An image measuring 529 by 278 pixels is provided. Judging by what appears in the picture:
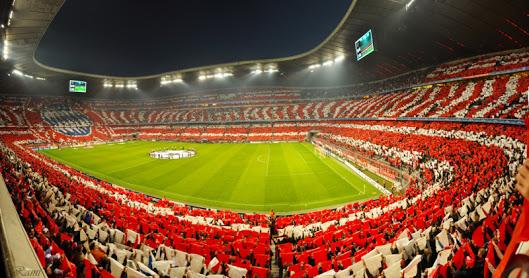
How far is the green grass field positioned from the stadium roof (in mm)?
17085

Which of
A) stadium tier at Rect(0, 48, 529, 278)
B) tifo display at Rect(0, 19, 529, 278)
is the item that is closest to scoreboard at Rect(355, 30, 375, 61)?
tifo display at Rect(0, 19, 529, 278)

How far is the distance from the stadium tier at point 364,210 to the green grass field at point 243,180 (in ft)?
3.50

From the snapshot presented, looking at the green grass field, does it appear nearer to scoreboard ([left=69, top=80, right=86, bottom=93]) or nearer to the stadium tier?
the stadium tier

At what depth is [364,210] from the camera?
11656mm

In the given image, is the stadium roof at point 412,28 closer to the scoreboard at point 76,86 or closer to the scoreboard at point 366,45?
the scoreboard at point 366,45

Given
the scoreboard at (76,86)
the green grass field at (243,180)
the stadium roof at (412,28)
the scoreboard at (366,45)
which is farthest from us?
the scoreboard at (76,86)

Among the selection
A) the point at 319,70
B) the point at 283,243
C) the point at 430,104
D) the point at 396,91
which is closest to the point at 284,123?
the point at 319,70

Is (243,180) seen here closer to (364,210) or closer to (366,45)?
(364,210)

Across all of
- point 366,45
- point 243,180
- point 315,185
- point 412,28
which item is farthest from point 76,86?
point 412,28

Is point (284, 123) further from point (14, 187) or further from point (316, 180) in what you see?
point (14, 187)

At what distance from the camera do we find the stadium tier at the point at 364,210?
5.84m

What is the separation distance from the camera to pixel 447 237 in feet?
21.1

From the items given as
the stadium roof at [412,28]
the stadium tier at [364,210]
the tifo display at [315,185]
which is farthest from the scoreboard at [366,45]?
the stadium tier at [364,210]

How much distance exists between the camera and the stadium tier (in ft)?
19.1
